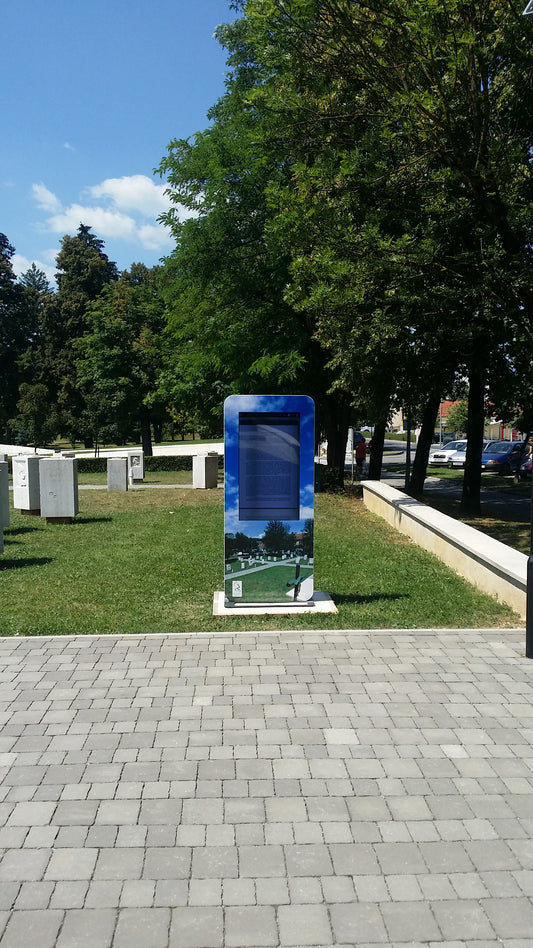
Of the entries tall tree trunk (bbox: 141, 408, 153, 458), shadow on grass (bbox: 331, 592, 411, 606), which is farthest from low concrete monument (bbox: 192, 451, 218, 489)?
tall tree trunk (bbox: 141, 408, 153, 458)

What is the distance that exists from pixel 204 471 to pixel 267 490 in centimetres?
1736

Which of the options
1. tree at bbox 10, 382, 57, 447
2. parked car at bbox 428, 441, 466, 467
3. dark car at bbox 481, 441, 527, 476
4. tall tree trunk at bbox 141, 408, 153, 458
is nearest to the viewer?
dark car at bbox 481, 441, 527, 476

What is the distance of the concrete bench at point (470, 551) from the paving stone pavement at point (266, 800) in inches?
74.9

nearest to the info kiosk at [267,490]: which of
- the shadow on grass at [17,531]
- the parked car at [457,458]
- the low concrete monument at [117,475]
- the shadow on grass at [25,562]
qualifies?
the shadow on grass at [25,562]

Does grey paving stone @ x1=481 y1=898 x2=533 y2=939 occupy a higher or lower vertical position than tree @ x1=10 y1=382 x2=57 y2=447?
lower

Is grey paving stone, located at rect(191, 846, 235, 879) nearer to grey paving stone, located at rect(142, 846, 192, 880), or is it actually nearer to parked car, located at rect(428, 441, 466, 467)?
grey paving stone, located at rect(142, 846, 192, 880)

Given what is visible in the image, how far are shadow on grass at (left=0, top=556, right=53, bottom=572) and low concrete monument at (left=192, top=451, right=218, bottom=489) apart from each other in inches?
536

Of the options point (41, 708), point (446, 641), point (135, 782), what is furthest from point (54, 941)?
point (446, 641)

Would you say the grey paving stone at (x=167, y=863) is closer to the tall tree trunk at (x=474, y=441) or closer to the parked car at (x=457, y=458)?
the tall tree trunk at (x=474, y=441)

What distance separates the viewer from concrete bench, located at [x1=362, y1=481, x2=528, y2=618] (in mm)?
8383

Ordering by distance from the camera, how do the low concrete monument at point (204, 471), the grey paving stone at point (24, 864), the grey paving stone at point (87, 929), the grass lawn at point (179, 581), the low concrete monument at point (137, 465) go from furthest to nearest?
the low concrete monument at point (137, 465)
the low concrete monument at point (204, 471)
the grass lawn at point (179, 581)
the grey paving stone at point (24, 864)
the grey paving stone at point (87, 929)

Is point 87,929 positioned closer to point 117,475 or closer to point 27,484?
point 27,484

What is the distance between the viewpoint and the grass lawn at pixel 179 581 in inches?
313

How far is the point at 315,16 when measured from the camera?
41.5 ft
